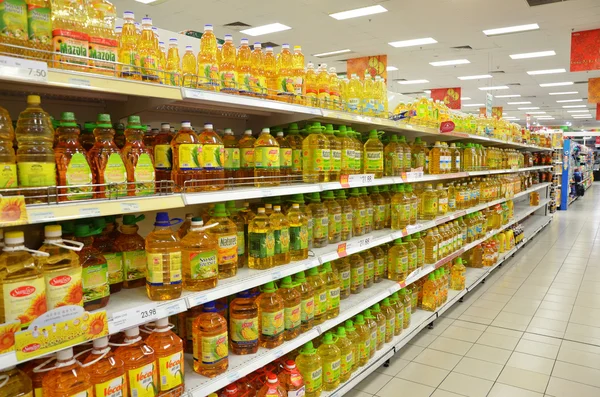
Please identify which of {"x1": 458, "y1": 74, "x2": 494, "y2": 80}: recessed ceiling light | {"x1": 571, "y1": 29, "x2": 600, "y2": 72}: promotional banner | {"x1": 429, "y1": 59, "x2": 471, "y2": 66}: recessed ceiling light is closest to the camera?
{"x1": 571, "y1": 29, "x2": 600, "y2": 72}: promotional banner

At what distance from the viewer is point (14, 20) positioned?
49.8 inches

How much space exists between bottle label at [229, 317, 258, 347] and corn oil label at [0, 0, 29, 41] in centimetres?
149

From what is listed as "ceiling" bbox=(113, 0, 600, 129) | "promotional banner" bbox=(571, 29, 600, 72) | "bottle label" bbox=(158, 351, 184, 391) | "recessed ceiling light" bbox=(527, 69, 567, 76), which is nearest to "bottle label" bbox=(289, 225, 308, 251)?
"bottle label" bbox=(158, 351, 184, 391)

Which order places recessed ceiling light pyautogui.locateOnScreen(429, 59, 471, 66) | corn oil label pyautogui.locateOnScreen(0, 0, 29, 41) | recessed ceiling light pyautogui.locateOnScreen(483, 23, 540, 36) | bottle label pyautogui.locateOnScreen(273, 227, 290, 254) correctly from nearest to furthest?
corn oil label pyautogui.locateOnScreen(0, 0, 29, 41) → bottle label pyautogui.locateOnScreen(273, 227, 290, 254) → recessed ceiling light pyautogui.locateOnScreen(483, 23, 540, 36) → recessed ceiling light pyautogui.locateOnScreen(429, 59, 471, 66)

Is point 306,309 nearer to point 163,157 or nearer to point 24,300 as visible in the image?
point 163,157

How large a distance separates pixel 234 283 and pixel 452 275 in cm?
346

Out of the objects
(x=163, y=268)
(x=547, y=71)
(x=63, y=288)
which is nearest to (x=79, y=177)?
(x=63, y=288)

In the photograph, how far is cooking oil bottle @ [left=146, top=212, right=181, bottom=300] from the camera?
5.41 feet

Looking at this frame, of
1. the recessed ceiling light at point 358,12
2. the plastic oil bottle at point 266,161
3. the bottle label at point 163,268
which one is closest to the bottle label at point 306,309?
the plastic oil bottle at point 266,161

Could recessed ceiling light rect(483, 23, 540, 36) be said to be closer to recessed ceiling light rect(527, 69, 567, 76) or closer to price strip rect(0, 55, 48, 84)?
recessed ceiling light rect(527, 69, 567, 76)

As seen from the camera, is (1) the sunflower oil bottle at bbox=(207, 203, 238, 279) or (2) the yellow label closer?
(2) the yellow label

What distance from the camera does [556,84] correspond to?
47.6ft

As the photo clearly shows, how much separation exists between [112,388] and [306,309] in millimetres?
1203

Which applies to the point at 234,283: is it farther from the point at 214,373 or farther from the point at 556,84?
the point at 556,84
